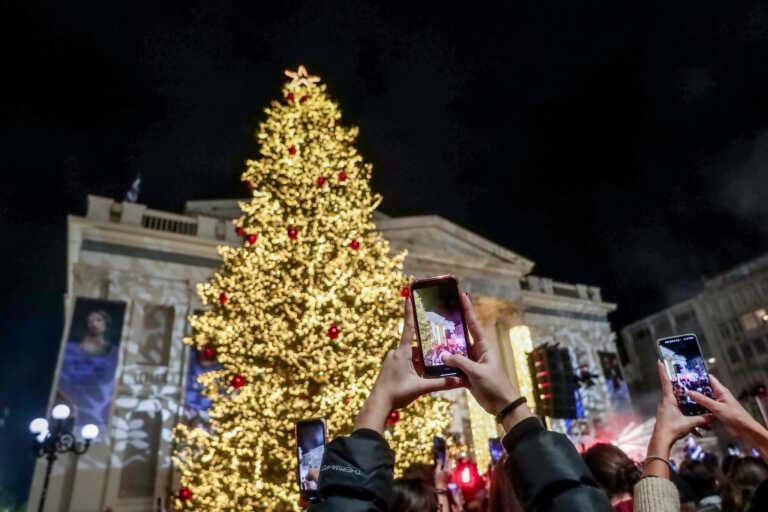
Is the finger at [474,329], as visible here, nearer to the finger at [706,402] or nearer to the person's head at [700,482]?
the finger at [706,402]

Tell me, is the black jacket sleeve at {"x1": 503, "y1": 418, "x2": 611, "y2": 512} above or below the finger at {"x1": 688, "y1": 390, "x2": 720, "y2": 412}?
below

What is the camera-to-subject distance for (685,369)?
2283mm

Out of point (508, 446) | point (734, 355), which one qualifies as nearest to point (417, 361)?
point (508, 446)

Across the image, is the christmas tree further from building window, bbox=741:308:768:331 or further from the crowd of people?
building window, bbox=741:308:768:331

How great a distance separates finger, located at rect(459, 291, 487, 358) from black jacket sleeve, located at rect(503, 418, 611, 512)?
45 cm

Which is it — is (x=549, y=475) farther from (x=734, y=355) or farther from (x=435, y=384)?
(x=734, y=355)

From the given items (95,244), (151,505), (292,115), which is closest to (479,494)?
(292,115)

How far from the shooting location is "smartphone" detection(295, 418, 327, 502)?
346 centimetres

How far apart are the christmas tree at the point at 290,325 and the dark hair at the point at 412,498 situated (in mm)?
5521

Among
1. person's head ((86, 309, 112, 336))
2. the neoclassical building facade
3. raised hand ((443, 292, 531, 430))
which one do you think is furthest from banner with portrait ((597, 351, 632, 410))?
raised hand ((443, 292, 531, 430))

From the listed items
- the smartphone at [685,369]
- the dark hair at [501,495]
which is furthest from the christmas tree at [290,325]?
the smartphone at [685,369]

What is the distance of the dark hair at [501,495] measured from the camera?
7.00ft

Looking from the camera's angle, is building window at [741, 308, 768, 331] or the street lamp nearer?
the street lamp

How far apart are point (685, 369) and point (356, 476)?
1.92 metres
